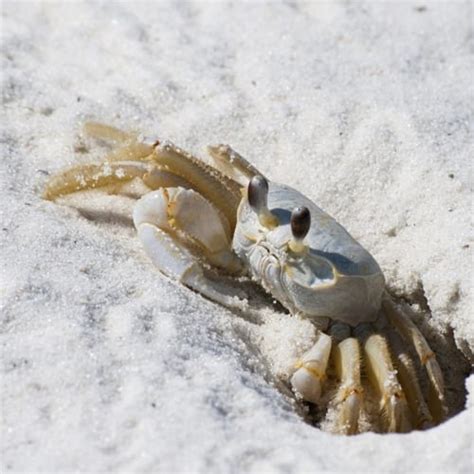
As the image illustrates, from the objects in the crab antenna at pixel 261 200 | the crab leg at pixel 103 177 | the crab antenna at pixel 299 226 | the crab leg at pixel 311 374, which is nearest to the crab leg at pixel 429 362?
the crab leg at pixel 311 374

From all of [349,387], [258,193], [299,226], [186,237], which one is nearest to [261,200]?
[258,193]

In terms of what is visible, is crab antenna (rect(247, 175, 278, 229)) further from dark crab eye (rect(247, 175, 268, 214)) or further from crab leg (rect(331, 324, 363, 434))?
crab leg (rect(331, 324, 363, 434))

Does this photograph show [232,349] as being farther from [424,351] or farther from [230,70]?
[230,70]

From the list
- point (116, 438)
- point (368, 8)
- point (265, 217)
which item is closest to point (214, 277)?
point (265, 217)

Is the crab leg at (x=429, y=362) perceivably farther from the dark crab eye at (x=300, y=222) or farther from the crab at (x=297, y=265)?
the dark crab eye at (x=300, y=222)

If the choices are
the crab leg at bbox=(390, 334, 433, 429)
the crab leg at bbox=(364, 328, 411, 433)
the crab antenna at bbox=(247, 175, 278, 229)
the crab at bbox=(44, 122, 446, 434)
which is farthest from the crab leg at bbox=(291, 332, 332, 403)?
the crab antenna at bbox=(247, 175, 278, 229)
